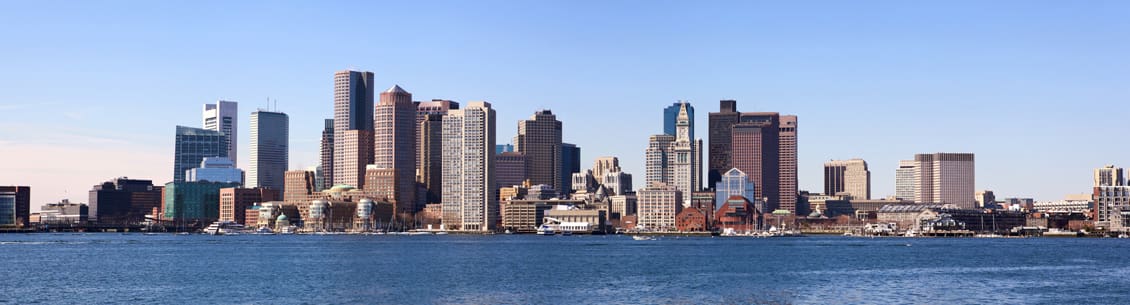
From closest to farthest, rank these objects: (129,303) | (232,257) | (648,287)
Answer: (129,303) → (648,287) → (232,257)

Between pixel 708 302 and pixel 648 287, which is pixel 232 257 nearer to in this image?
pixel 648 287

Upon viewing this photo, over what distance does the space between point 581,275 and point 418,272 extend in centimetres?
1564

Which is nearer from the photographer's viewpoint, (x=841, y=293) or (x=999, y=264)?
(x=841, y=293)

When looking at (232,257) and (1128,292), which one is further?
(232,257)

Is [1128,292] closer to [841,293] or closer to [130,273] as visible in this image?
[841,293]

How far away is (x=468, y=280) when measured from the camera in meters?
116

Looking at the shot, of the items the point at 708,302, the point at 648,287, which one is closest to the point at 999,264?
the point at 648,287

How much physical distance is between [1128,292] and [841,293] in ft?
68.6

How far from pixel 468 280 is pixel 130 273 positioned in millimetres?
32655

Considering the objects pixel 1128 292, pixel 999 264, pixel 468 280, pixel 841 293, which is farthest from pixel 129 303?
pixel 999 264

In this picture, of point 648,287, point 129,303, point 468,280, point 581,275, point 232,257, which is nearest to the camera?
point 129,303

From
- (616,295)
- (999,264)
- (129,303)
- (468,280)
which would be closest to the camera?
(129,303)

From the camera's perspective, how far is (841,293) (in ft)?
329

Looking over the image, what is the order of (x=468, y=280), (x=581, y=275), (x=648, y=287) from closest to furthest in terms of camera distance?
(x=648, y=287)
(x=468, y=280)
(x=581, y=275)
